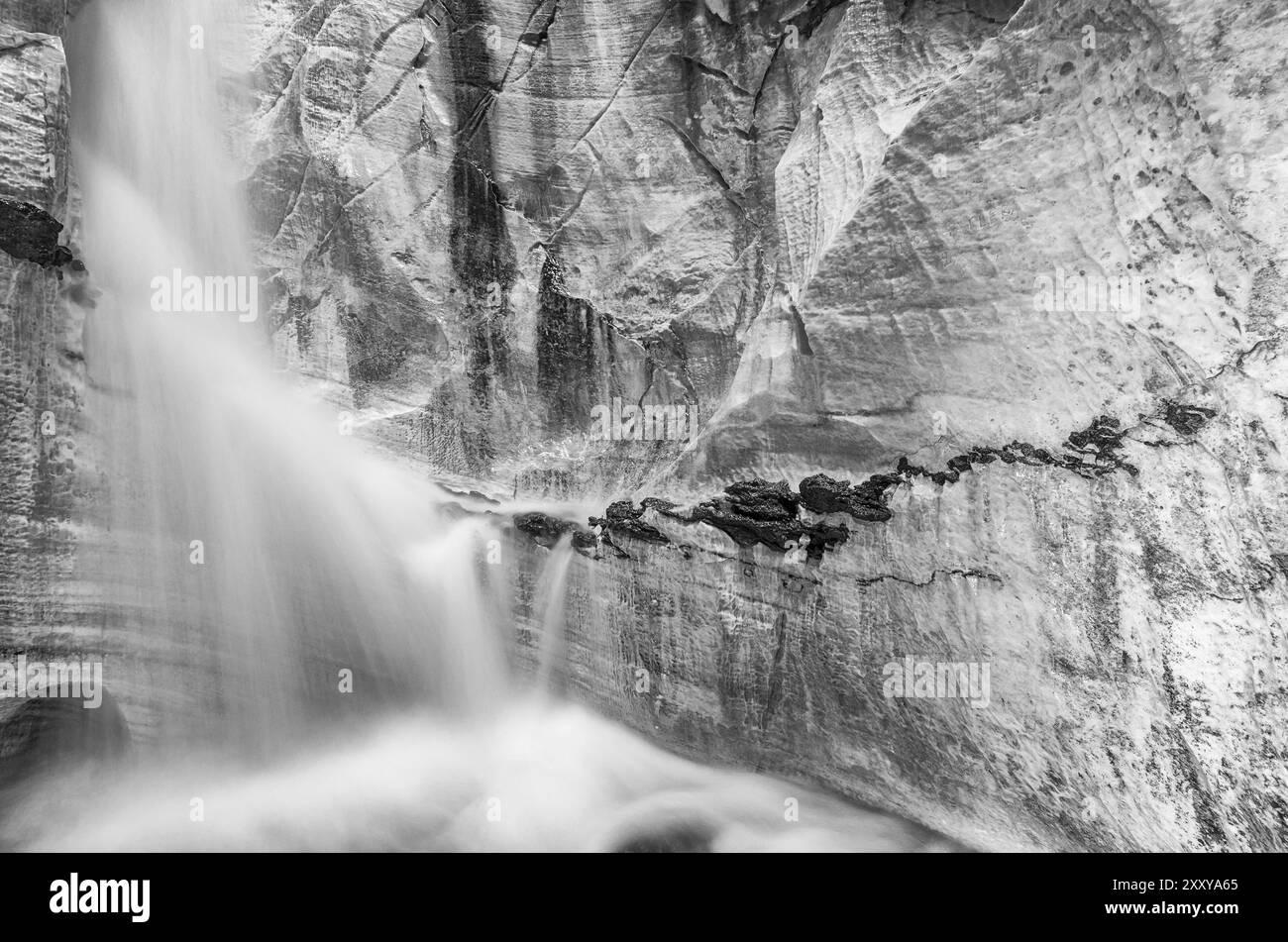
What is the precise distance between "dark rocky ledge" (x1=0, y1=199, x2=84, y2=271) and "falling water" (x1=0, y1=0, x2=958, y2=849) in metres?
0.34

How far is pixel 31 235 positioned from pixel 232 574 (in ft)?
12.7

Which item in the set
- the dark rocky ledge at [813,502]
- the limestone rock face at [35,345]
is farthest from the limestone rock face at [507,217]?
the limestone rock face at [35,345]

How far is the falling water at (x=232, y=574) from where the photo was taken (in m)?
8.15

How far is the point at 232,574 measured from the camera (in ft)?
27.8

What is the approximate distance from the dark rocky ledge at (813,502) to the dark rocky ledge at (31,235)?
5.32 m

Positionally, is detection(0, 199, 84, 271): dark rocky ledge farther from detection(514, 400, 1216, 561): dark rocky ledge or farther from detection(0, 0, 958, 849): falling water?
detection(514, 400, 1216, 561): dark rocky ledge

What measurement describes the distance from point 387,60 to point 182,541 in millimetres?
5735

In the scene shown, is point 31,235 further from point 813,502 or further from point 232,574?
point 813,502

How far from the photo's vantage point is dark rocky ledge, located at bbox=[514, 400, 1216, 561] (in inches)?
216

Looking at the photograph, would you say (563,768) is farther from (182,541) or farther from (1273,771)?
(1273,771)

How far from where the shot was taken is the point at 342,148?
29.7 feet

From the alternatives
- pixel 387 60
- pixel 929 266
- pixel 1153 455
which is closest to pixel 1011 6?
pixel 929 266

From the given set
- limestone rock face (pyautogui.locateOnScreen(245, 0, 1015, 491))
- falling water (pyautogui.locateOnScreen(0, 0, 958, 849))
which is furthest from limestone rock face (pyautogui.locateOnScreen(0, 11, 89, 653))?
limestone rock face (pyautogui.locateOnScreen(245, 0, 1015, 491))

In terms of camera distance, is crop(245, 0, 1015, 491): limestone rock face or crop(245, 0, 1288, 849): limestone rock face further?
crop(245, 0, 1015, 491): limestone rock face
